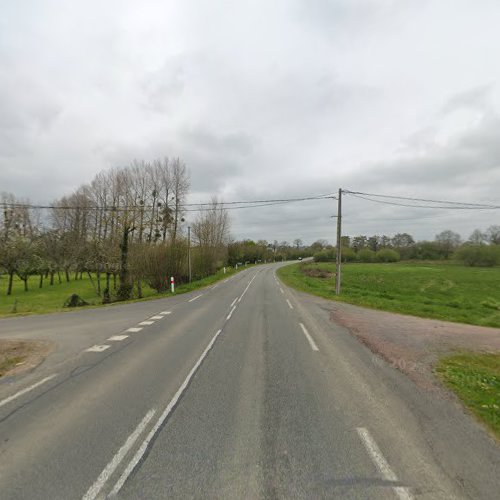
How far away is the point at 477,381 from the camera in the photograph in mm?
5598

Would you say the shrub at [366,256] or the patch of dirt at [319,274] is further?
the shrub at [366,256]

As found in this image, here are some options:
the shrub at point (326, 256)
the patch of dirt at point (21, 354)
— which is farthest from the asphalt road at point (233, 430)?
the shrub at point (326, 256)

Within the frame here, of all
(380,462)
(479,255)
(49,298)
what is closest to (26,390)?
(380,462)

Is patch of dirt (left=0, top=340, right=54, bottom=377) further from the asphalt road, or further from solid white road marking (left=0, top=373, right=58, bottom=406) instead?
solid white road marking (left=0, top=373, right=58, bottom=406)

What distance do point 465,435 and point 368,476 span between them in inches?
70.4

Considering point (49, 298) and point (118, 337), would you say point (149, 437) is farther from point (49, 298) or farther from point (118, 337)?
point (49, 298)

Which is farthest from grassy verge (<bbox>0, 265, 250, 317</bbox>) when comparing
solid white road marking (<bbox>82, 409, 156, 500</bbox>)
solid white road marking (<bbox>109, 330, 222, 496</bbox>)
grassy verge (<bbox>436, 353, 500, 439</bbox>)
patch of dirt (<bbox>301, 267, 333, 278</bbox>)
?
grassy verge (<bbox>436, 353, 500, 439</bbox>)

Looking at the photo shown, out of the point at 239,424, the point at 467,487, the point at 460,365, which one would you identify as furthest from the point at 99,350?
the point at 460,365

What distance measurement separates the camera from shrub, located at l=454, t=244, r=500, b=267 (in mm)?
64875

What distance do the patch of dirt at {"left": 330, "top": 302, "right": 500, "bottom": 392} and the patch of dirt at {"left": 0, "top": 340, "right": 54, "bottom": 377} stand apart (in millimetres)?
8646

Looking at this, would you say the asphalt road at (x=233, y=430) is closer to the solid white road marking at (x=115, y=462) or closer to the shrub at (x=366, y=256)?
the solid white road marking at (x=115, y=462)

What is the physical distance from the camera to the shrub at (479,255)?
64.9 meters

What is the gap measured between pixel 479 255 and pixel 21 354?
85198mm

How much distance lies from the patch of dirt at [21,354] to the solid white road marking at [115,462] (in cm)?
421
